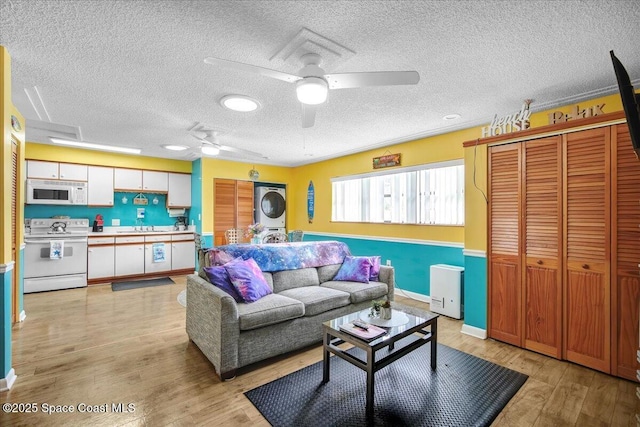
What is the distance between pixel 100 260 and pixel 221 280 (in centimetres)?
403

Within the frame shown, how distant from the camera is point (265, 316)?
2.44 metres

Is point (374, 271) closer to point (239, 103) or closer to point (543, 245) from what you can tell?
point (543, 245)

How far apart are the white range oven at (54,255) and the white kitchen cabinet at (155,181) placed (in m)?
1.36

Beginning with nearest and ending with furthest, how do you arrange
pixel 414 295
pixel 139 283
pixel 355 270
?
pixel 355 270 < pixel 414 295 < pixel 139 283

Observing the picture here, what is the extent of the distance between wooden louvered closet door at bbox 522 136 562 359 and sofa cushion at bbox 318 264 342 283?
2.03 metres

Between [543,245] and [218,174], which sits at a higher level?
[218,174]

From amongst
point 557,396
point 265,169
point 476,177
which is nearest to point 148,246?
point 265,169

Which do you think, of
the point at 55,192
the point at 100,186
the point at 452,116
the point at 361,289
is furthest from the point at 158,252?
the point at 452,116

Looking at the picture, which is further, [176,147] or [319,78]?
[176,147]

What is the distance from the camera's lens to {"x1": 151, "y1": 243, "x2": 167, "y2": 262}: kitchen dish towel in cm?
585

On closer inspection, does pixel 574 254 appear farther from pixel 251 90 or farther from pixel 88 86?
pixel 88 86

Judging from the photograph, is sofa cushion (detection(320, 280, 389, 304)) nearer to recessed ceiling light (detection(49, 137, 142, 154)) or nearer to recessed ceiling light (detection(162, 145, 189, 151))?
recessed ceiling light (detection(162, 145, 189, 151))

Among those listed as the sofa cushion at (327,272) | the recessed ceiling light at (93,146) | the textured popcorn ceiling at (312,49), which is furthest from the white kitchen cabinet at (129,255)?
the sofa cushion at (327,272)

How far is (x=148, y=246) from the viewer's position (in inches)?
229
